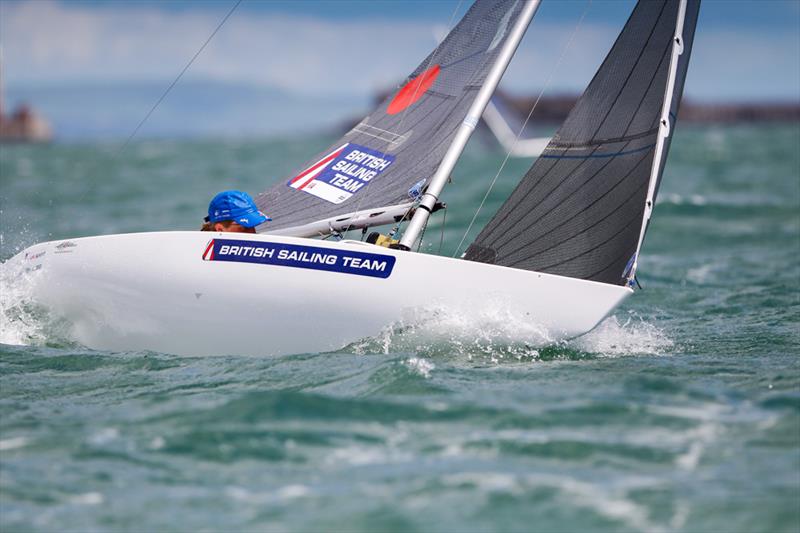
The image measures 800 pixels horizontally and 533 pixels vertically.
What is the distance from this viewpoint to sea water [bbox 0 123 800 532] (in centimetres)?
469

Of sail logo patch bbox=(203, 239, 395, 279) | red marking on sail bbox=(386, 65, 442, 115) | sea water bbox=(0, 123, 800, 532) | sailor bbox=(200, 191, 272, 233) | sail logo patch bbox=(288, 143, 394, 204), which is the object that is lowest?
sea water bbox=(0, 123, 800, 532)

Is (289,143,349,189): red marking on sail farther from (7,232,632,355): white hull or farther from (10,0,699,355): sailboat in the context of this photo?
(7,232,632,355): white hull

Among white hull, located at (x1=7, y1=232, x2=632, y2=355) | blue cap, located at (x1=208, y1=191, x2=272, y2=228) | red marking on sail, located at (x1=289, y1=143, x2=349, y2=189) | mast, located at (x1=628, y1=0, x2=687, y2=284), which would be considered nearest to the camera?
white hull, located at (x1=7, y1=232, x2=632, y2=355)

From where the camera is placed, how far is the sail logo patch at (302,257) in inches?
278

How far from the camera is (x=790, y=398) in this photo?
6066 mm

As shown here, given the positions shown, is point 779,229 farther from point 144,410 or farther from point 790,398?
point 144,410

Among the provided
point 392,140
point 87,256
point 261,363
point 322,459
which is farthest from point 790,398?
point 87,256

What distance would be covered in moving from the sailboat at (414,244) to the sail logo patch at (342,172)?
14mm

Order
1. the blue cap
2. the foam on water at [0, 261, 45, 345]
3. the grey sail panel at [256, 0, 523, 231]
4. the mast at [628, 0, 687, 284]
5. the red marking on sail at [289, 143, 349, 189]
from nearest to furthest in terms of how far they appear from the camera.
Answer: the mast at [628, 0, 687, 284] → the blue cap → the foam on water at [0, 261, 45, 345] → the grey sail panel at [256, 0, 523, 231] → the red marking on sail at [289, 143, 349, 189]

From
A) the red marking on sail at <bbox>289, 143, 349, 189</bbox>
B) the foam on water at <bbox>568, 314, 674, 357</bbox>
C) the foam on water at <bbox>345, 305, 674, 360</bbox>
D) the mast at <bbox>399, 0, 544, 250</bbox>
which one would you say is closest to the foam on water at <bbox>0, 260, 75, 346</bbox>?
the red marking on sail at <bbox>289, 143, 349, 189</bbox>

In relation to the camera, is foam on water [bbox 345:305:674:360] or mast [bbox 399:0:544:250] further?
mast [bbox 399:0:544:250]

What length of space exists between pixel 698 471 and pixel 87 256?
4.60 m

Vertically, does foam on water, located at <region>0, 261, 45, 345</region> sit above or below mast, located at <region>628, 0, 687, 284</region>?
below

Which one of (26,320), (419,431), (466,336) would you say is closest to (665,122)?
(466,336)
